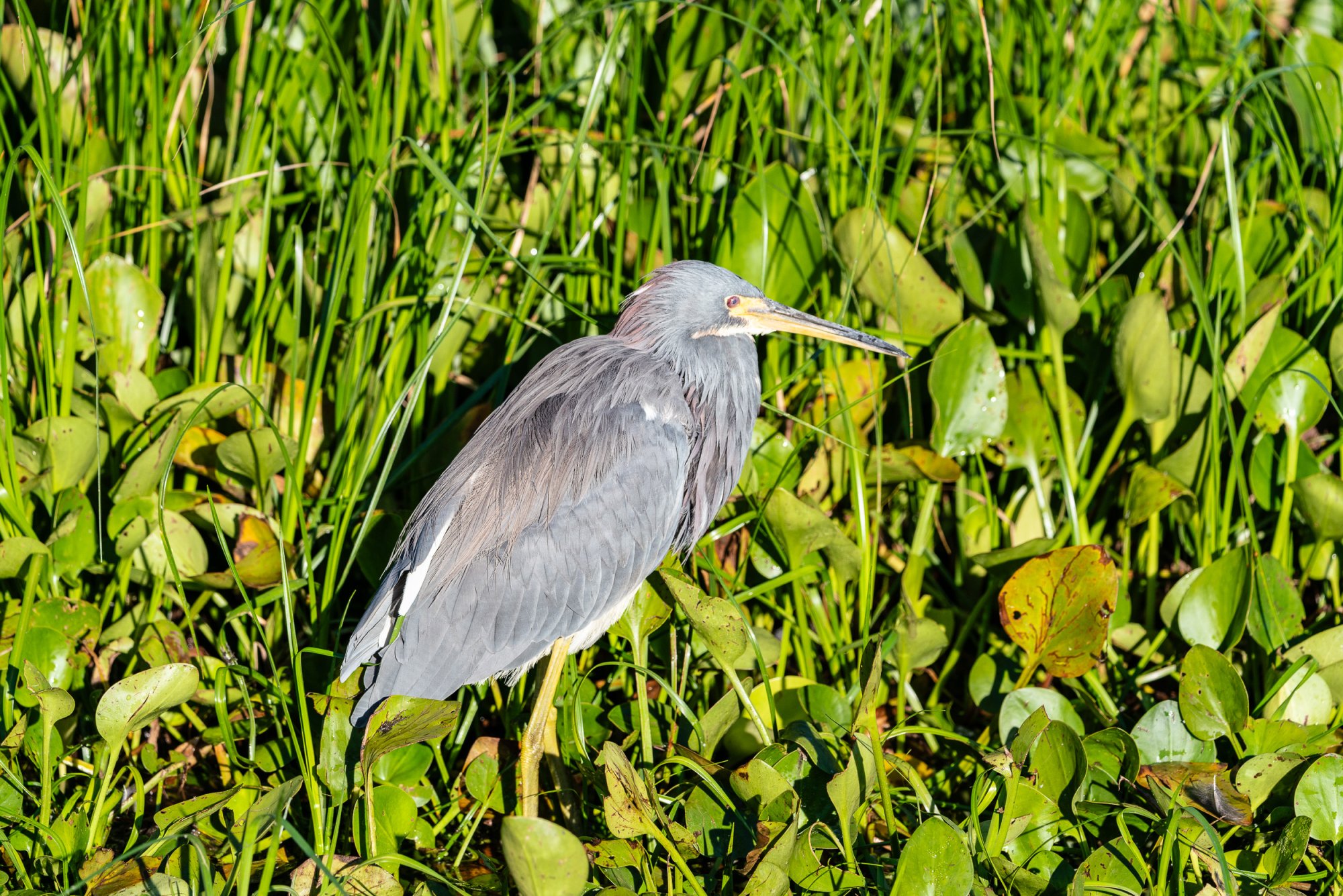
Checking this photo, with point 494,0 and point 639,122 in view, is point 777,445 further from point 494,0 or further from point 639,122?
point 494,0

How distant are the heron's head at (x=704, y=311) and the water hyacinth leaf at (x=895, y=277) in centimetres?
26

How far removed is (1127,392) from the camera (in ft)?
8.84

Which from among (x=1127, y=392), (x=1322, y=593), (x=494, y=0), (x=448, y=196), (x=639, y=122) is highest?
(x=494, y=0)

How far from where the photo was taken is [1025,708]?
2.41 meters

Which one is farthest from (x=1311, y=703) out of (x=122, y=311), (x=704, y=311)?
(x=122, y=311)

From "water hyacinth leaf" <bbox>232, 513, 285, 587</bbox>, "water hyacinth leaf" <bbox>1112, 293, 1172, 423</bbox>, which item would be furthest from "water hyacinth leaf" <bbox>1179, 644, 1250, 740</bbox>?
"water hyacinth leaf" <bbox>232, 513, 285, 587</bbox>

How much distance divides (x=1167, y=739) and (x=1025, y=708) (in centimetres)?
29

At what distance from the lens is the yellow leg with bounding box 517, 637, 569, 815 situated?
2379mm

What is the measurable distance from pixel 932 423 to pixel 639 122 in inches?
47.1

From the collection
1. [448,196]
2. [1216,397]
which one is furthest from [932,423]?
[448,196]

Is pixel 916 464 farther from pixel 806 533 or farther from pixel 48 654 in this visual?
pixel 48 654

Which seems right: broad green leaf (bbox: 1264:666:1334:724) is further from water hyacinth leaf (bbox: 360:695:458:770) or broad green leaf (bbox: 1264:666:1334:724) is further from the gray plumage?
water hyacinth leaf (bbox: 360:695:458:770)

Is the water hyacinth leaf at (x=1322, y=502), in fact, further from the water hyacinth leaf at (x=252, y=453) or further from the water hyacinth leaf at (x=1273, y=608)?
the water hyacinth leaf at (x=252, y=453)

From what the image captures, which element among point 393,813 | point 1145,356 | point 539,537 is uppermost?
point 1145,356
